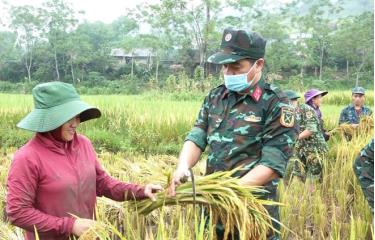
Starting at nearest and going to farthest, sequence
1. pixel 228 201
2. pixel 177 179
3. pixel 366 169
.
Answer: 1. pixel 228 201
2. pixel 177 179
3. pixel 366 169

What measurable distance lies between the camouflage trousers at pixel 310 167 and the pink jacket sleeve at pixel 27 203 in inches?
126

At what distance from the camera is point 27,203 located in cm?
171

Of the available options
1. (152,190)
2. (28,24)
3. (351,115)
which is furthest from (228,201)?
(28,24)

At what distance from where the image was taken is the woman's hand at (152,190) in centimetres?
198

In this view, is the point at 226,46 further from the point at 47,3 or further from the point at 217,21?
the point at 47,3

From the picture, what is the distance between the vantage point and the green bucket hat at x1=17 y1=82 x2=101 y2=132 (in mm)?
1746

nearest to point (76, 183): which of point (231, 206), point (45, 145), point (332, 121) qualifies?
point (45, 145)

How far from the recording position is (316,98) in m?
5.14

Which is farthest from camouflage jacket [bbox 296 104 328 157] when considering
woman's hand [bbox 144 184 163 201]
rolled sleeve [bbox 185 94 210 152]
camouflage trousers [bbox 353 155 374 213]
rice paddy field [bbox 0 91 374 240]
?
woman's hand [bbox 144 184 163 201]

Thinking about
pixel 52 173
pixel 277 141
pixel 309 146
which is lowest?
pixel 309 146

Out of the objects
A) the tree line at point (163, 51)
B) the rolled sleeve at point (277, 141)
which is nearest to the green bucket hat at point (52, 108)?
the rolled sleeve at point (277, 141)

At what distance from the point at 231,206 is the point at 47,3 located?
29.2 meters

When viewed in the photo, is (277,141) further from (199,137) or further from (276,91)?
(199,137)

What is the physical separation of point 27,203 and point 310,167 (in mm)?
3402
